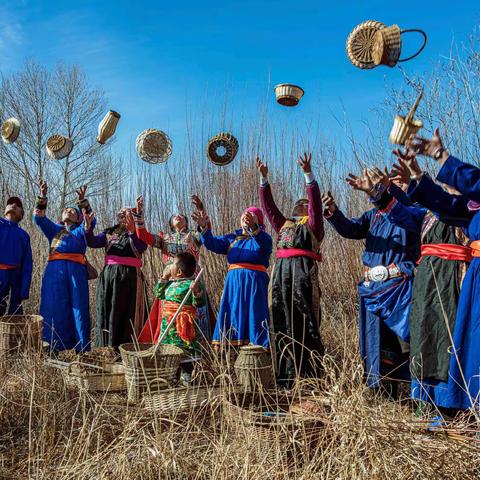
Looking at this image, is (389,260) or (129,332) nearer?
(389,260)

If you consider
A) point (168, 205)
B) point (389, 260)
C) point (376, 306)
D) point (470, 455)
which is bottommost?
point (470, 455)

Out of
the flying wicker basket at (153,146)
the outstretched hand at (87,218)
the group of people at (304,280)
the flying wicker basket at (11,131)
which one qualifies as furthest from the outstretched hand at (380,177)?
the flying wicker basket at (11,131)

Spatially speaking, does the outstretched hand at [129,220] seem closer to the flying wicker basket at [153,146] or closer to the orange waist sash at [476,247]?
the flying wicker basket at [153,146]

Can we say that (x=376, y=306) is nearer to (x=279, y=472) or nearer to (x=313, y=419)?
(x=313, y=419)

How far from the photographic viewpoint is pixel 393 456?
1849mm

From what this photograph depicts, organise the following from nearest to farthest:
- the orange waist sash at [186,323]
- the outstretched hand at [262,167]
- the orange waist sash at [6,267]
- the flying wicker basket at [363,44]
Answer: the flying wicker basket at [363,44] < the orange waist sash at [186,323] < the outstretched hand at [262,167] < the orange waist sash at [6,267]

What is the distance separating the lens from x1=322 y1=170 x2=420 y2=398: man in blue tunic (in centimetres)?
351

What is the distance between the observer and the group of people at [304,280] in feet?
9.00

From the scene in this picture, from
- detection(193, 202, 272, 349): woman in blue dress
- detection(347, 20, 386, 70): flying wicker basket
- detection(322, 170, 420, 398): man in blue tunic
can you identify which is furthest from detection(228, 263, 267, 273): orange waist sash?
detection(347, 20, 386, 70): flying wicker basket

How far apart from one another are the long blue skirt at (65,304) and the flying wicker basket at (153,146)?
131 cm

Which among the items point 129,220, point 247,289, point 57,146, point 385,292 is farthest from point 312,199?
point 57,146

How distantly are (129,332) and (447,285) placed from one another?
10.1 feet

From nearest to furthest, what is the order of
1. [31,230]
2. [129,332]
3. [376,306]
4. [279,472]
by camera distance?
[279,472] → [376,306] → [129,332] → [31,230]

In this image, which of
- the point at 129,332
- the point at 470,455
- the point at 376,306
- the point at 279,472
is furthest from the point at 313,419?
the point at 129,332
